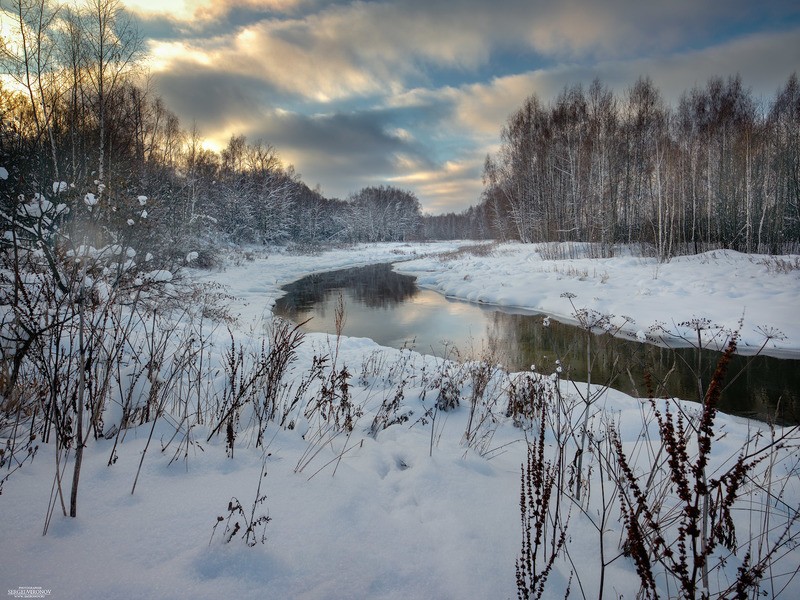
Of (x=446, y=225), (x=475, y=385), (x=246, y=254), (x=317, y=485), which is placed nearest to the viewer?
(x=317, y=485)

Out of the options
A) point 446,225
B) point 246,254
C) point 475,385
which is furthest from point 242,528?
point 446,225

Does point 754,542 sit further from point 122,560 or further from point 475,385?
point 122,560

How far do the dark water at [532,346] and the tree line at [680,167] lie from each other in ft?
34.3

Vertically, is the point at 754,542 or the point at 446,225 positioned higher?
the point at 446,225

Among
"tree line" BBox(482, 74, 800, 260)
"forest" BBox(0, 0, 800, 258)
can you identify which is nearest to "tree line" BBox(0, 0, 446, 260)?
"forest" BBox(0, 0, 800, 258)

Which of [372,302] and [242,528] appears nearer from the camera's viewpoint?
[242,528]

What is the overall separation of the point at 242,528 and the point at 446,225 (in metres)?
91.8

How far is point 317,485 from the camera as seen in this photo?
7.08 feet

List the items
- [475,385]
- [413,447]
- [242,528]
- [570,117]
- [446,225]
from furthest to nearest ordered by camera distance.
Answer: [446,225]
[570,117]
[475,385]
[413,447]
[242,528]

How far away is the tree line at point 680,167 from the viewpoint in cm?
1814

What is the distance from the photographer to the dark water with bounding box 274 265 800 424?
5.77m

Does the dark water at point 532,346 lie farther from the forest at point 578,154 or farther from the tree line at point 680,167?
the tree line at point 680,167

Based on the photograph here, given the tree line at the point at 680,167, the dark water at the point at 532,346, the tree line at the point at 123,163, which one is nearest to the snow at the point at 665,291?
the dark water at the point at 532,346

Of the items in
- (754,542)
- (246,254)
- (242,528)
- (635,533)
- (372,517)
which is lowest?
(754,542)
